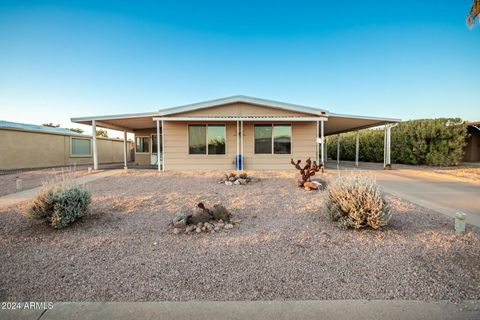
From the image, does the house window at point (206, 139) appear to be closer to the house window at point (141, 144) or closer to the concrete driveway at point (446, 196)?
the house window at point (141, 144)

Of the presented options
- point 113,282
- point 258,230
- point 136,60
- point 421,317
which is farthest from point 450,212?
point 136,60

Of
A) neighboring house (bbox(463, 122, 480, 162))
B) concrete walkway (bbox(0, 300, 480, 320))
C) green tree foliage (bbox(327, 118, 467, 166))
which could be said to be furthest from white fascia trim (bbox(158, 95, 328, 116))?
Result: neighboring house (bbox(463, 122, 480, 162))

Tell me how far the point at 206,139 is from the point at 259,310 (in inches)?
381

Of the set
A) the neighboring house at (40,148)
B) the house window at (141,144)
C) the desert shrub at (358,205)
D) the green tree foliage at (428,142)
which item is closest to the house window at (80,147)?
the neighboring house at (40,148)

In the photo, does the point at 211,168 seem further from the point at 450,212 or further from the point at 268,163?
the point at 450,212

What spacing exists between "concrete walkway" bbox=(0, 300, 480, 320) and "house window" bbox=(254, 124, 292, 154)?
9.27 m

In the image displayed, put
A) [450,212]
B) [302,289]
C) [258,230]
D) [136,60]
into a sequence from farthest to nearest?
1. [136,60]
2. [450,212]
3. [258,230]
4. [302,289]

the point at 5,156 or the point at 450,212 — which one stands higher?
the point at 5,156

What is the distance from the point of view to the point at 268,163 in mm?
10875

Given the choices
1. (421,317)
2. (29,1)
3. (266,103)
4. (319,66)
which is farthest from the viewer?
(319,66)

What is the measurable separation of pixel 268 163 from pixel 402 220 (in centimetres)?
741

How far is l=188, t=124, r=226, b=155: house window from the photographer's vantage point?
10.9 m

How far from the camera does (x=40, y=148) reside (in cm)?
1376

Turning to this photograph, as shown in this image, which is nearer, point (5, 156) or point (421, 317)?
point (421, 317)
